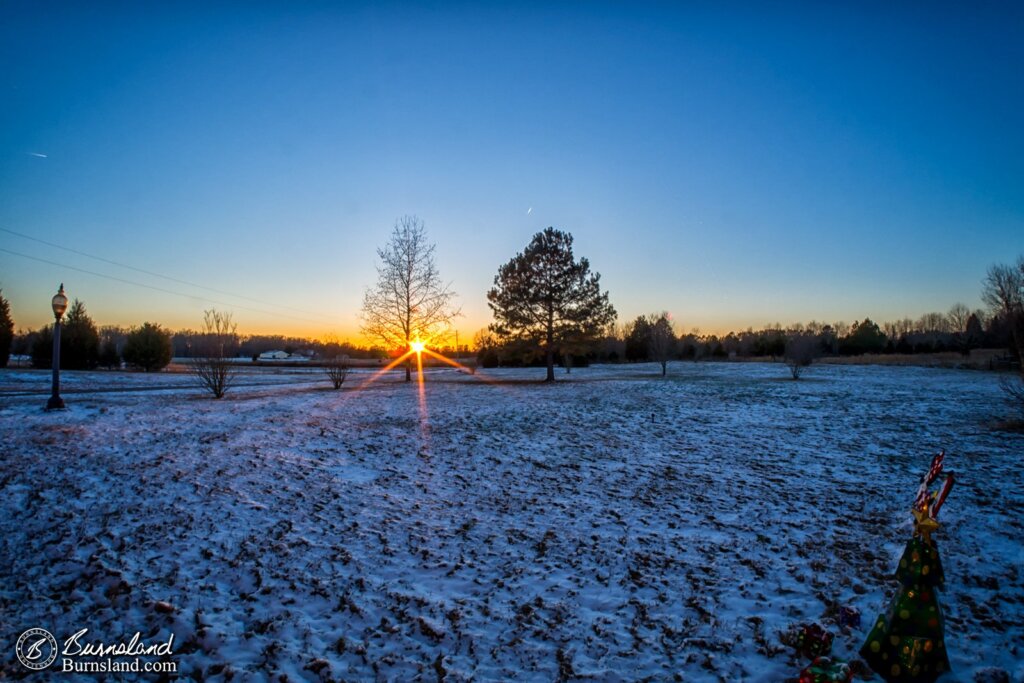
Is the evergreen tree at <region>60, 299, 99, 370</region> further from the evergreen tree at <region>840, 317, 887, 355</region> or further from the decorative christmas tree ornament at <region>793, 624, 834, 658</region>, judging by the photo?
the evergreen tree at <region>840, 317, 887, 355</region>

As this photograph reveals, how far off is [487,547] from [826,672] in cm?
348

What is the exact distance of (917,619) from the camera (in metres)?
3.33

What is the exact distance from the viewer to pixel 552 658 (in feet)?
11.8

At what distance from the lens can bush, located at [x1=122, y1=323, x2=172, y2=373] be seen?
3344 centimetres

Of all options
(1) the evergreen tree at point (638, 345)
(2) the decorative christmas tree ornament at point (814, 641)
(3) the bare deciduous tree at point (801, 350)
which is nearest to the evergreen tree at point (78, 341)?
(2) the decorative christmas tree ornament at point (814, 641)

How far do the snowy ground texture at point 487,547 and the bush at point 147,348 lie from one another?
27.6 meters

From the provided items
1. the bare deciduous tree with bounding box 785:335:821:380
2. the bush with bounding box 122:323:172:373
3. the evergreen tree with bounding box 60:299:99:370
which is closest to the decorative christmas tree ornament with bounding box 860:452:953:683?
Answer: the bare deciduous tree with bounding box 785:335:821:380
